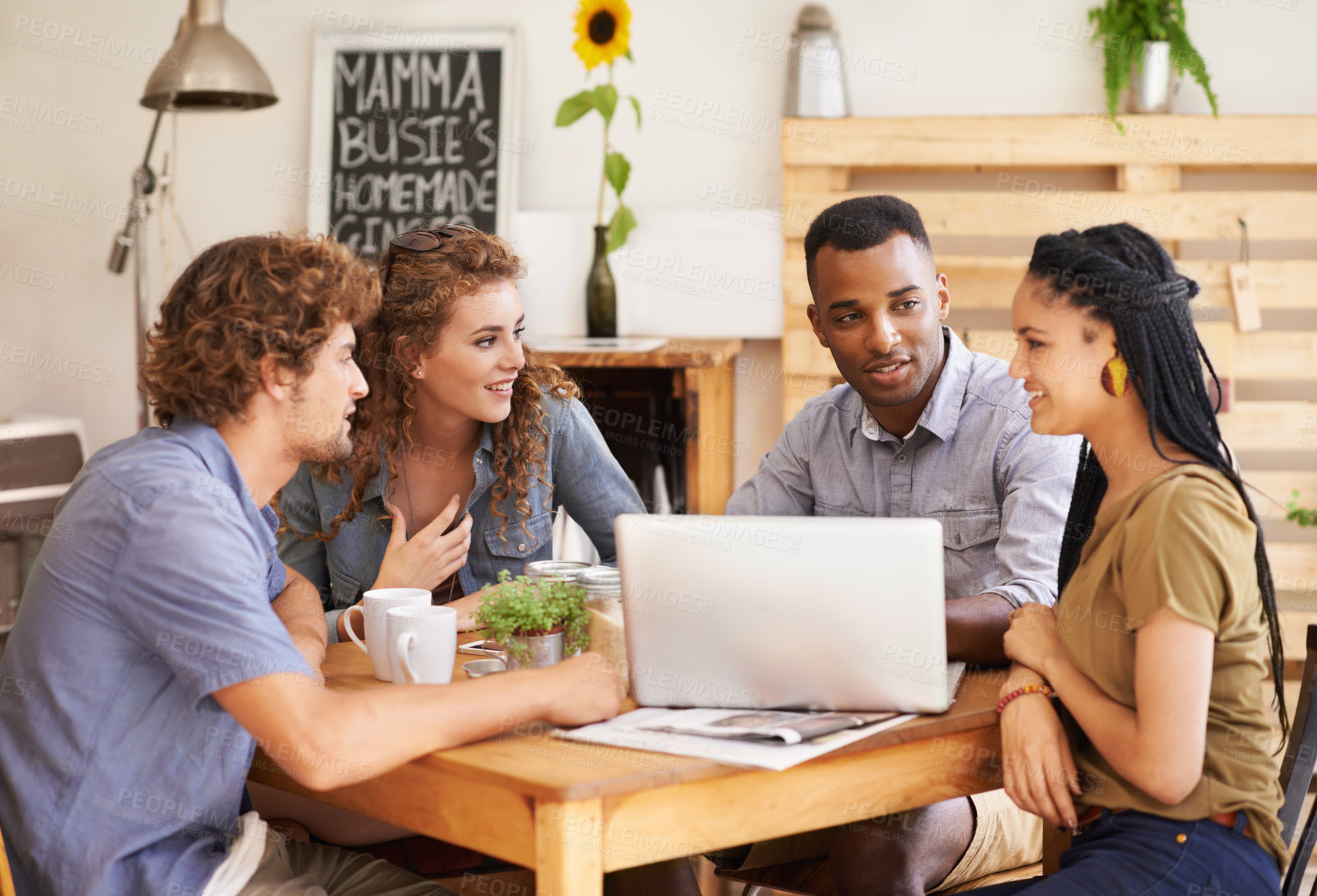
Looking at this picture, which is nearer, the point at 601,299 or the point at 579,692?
the point at 579,692

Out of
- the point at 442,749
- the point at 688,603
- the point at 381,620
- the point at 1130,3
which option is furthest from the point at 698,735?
the point at 1130,3

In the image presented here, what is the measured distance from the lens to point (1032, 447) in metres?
Result: 1.73

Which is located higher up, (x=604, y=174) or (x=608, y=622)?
(x=604, y=174)

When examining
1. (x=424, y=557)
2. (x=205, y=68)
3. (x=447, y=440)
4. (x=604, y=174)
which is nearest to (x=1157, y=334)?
(x=424, y=557)

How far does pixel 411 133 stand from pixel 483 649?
2.39 metres

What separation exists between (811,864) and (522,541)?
0.68m

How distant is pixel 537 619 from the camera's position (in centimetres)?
134

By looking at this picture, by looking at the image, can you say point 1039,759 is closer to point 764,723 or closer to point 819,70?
point 764,723

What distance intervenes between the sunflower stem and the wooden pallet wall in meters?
0.47

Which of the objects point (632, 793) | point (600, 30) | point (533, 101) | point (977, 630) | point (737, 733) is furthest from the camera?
point (533, 101)

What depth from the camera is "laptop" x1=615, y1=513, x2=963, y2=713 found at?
1201mm

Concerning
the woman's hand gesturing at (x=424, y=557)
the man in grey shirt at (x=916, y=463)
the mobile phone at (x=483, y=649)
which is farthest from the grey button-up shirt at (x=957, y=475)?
the mobile phone at (x=483, y=649)

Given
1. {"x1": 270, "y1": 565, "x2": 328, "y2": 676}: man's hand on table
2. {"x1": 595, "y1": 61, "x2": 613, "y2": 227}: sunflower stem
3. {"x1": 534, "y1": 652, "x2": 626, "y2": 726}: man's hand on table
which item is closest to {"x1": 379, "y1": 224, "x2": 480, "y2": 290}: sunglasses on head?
{"x1": 270, "y1": 565, "x2": 328, "y2": 676}: man's hand on table

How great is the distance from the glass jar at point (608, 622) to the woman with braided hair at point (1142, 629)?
1.31 feet
